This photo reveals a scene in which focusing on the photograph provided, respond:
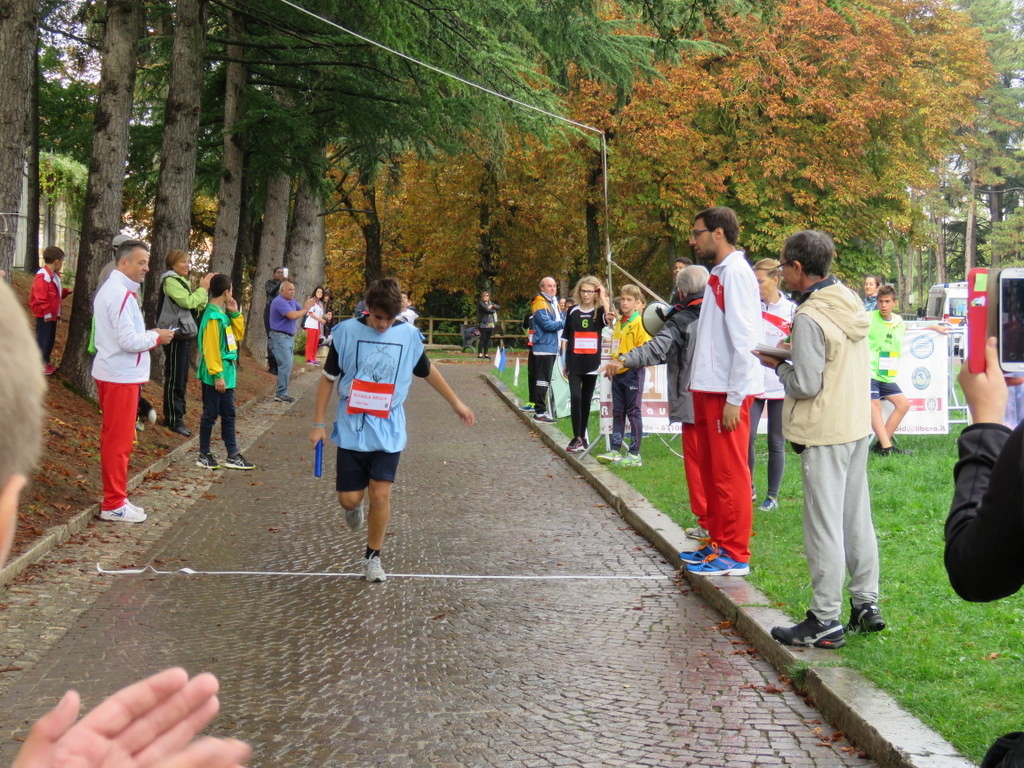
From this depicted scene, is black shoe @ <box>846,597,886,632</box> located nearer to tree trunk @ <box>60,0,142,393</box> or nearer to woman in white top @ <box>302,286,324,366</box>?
tree trunk @ <box>60,0,142,393</box>

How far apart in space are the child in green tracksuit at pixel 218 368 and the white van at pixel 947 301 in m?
41.9

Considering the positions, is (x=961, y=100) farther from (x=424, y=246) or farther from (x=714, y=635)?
(x=714, y=635)

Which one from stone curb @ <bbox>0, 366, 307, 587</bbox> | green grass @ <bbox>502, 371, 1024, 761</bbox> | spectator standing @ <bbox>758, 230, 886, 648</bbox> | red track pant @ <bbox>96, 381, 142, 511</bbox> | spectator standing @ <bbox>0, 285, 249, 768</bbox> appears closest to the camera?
spectator standing @ <bbox>0, 285, 249, 768</bbox>

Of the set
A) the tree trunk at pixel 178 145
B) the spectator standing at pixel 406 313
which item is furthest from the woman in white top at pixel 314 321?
the tree trunk at pixel 178 145

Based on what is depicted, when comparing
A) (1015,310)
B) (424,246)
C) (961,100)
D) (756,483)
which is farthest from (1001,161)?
(1015,310)

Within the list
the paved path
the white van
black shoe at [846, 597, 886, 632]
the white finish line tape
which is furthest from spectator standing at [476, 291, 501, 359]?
black shoe at [846, 597, 886, 632]

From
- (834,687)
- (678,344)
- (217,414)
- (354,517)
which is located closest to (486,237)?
(217,414)

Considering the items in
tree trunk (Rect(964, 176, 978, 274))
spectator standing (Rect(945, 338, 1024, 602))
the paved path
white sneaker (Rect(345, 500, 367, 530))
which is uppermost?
tree trunk (Rect(964, 176, 978, 274))

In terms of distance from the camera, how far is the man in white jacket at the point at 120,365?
950cm

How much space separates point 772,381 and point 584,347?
424 cm

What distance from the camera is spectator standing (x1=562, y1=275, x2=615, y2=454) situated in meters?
14.8

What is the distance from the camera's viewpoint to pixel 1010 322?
2.23 meters

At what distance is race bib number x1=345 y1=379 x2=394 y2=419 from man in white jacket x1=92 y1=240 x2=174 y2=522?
250 cm

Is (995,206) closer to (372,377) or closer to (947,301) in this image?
(947,301)
